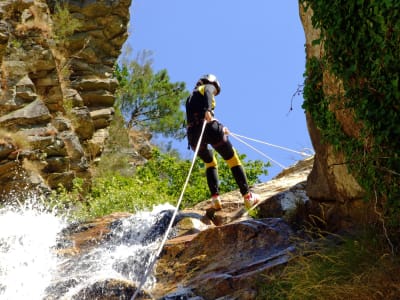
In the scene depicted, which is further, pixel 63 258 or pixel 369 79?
pixel 63 258

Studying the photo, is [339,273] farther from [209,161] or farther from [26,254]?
[26,254]

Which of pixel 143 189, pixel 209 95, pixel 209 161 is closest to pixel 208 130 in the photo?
pixel 209 95

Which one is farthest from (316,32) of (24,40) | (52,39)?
(52,39)

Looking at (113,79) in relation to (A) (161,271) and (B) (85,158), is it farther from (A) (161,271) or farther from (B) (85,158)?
(A) (161,271)

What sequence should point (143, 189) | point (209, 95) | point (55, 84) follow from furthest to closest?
point (55, 84), point (143, 189), point (209, 95)

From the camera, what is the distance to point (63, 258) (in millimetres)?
10305

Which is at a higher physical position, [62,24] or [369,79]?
[62,24]

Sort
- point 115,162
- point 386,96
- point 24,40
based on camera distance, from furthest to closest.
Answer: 1. point 115,162
2. point 24,40
3. point 386,96

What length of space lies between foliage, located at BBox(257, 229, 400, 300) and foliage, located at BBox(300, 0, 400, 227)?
0.45 m

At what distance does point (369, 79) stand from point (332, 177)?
1.99m

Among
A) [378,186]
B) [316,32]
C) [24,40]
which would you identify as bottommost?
[378,186]

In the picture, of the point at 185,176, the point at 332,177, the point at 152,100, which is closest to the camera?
the point at 332,177

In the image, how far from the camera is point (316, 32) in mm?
7867

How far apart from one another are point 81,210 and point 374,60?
12116 millimetres
